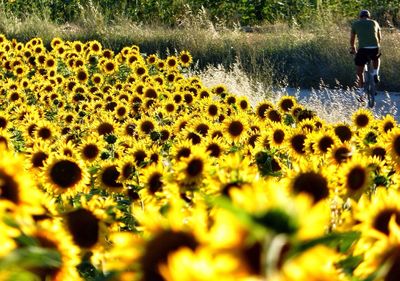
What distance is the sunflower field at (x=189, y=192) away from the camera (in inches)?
29.9

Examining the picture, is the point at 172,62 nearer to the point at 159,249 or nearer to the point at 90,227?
the point at 90,227

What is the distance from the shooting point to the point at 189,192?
6.87 feet

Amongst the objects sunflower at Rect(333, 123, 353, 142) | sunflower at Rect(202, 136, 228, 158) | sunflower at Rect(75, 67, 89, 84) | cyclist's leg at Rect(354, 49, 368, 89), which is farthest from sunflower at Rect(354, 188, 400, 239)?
cyclist's leg at Rect(354, 49, 368, 89)

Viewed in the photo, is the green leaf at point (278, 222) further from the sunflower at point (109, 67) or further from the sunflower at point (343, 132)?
the sunflower at point (109, 67)

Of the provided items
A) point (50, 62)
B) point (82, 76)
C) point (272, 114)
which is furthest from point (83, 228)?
point (50, 62)

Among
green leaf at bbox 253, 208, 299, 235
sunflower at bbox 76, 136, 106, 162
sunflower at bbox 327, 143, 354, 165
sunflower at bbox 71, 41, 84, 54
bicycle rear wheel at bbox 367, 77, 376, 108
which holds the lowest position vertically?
bicycle rear wheel at bbox 367, 77, 376, 108

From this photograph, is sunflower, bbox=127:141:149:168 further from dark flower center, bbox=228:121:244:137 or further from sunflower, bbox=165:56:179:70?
sunflower, bbox=165:56:179:70

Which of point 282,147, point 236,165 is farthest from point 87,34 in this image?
point 236,165

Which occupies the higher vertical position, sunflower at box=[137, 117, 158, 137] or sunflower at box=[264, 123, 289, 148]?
sunflower at box=[264, 123, 289, 148]

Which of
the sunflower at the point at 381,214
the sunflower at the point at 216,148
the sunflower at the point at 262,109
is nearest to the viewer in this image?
the sunflower at the point at 381,214

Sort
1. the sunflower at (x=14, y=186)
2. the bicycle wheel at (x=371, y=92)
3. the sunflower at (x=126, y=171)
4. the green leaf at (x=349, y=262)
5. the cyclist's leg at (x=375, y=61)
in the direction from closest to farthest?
the green leaf at (x=349, y=262)
the sunflower at (x=14, y=186)
the sunflower at (x=126, y=171)
the bicycle wheel at (x=371, y=92)
the cyclist's leg at (x=375, y=61)

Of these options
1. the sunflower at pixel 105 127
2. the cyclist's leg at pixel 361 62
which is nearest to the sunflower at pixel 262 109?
the sunflower at pixel 105 127

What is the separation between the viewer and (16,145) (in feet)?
14.1

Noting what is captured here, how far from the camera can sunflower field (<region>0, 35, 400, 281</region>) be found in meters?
0.76
